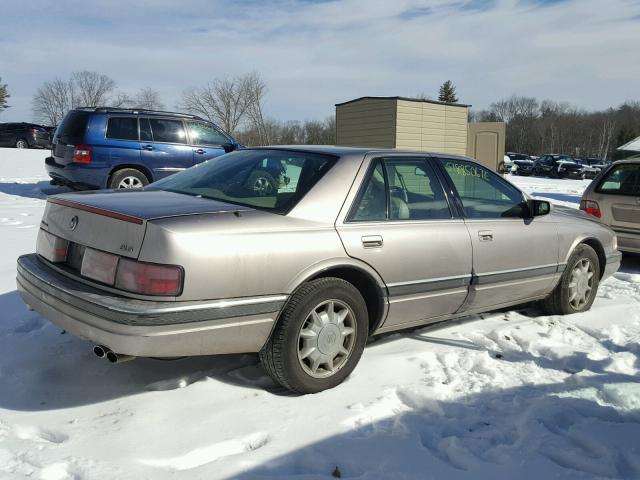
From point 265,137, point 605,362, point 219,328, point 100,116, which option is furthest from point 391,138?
point 265,137

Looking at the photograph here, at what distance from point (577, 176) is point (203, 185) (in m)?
36.4

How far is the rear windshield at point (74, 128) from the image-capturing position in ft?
33.1

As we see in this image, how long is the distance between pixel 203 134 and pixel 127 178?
1.77 metres

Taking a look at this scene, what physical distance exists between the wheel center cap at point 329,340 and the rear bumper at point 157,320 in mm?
349

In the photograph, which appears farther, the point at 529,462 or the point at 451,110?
the point at 451,110

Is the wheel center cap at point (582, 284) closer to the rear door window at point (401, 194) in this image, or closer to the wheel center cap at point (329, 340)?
the rear door window at point (401, 194)

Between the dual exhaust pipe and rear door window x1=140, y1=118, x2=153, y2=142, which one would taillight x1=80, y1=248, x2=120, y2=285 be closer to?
the dual exhaust pipe

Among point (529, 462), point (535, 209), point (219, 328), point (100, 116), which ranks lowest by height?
point (529, 462)

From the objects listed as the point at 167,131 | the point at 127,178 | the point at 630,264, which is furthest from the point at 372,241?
the point at 167,131

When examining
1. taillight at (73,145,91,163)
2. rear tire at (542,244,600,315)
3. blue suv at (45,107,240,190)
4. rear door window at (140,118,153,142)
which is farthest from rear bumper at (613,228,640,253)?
taillight at (73,145,91,163)

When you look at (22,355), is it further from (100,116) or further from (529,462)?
(100,116)

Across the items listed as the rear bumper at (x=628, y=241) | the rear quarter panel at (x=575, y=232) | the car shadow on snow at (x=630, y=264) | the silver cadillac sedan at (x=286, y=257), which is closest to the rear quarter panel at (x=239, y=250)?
the silver cadillac sedan at (x=286, y=257)

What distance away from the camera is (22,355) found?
144 inches

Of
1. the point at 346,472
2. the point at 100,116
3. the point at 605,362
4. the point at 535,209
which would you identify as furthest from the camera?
the point at 100,116
